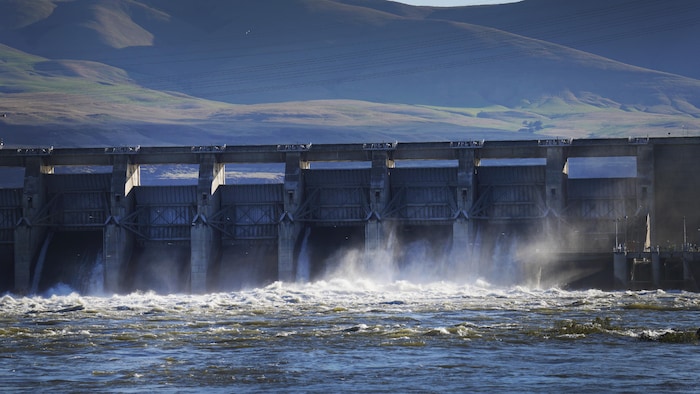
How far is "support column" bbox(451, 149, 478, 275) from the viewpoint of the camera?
339 feet

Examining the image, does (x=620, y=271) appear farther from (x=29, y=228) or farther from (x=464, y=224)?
(x=29, y=228)

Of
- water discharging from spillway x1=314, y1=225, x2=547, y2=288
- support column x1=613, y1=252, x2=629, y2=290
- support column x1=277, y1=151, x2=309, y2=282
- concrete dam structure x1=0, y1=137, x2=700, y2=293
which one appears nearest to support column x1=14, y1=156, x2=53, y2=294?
concrete dam structure x1=0, y1=137, x2=700, y2=293

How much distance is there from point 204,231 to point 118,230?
710 centimetres

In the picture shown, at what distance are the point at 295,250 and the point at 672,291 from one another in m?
29.2

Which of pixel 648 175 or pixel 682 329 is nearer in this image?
pixel 682 329

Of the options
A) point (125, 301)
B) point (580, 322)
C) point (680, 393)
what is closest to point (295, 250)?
point (125, 301)

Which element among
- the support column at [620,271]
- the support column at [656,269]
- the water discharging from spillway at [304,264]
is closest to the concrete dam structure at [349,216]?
the water discharging from spillway at [304,264]

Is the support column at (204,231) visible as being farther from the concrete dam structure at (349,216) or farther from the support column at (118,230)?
the support column at (118,230)

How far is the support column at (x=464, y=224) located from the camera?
4070 inches

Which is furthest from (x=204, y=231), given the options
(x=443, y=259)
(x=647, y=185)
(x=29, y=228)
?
(x=647, y=185)

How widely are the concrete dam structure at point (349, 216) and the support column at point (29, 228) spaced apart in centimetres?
10

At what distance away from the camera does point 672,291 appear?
95.8 meters

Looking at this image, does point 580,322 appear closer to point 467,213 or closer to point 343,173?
point 467,213

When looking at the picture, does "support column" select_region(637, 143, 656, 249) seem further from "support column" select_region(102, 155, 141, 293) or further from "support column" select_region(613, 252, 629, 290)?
"support column" select_region(102, 155, 141, 293)
